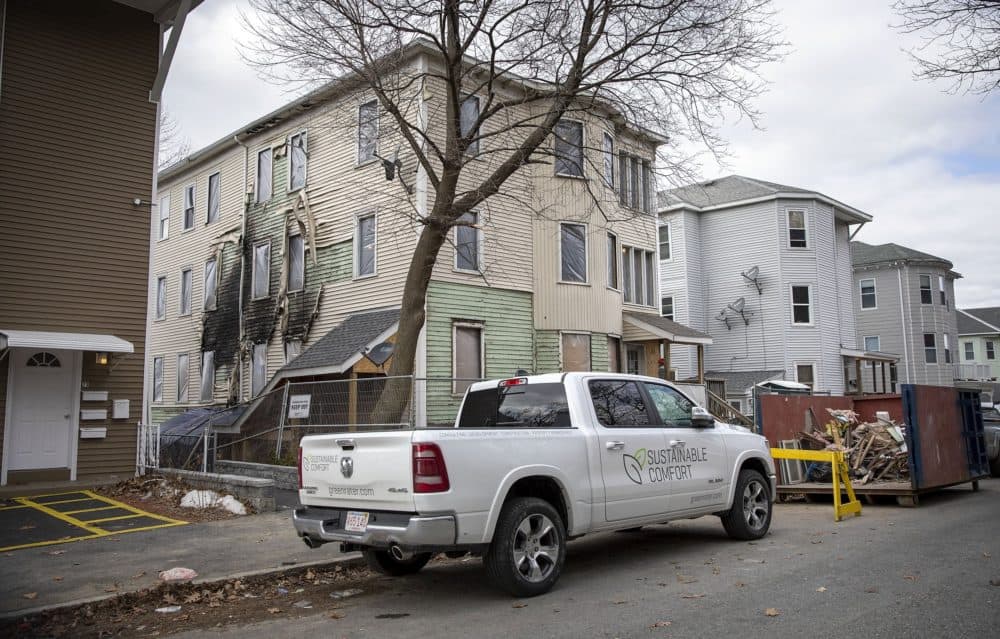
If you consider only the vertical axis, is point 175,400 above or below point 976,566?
above

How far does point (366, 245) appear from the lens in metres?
19.4

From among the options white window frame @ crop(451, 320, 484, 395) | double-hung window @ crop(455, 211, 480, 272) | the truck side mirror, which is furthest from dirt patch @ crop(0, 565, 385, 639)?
double-hung window @ crop(455, 211, 480, 272)

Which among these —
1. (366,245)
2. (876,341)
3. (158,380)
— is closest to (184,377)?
(158,380)

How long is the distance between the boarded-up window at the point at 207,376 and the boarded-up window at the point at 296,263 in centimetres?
475

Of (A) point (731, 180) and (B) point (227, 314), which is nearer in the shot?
(B) point (227, 314)

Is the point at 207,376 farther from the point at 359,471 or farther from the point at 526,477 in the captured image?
the point at 526,477

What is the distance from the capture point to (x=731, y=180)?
34.8 metres

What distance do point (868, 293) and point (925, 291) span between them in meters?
2.63

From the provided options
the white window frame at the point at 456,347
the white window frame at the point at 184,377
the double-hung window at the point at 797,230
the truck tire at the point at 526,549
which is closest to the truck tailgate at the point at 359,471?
the truck tire at the point at 526,549


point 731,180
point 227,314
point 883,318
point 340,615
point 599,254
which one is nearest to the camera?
point 340,615

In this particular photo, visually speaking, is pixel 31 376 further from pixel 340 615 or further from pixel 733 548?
pixel 733 548

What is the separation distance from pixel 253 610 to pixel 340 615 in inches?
33.5

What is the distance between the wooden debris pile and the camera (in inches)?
500

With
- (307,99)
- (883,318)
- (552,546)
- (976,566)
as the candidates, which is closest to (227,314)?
(307,99)
